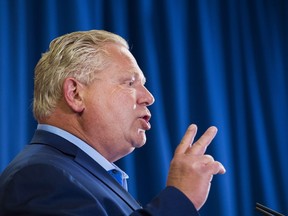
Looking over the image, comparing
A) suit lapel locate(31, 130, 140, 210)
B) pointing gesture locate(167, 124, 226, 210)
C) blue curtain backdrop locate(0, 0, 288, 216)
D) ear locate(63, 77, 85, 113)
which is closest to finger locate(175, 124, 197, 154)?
pointing gesture locate(167, 124, 226, 210)

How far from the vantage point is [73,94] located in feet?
3.56

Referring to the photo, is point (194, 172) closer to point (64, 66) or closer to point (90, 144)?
point (90, 144)

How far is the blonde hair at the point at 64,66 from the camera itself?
110 cm

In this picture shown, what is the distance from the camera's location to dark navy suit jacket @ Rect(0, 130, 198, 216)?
2.52 feet

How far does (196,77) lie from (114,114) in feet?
3.79

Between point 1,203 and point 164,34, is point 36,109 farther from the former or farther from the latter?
point 164,34

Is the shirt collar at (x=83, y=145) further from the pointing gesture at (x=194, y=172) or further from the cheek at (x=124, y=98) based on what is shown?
the pointing gesture at (x=194, y=172)

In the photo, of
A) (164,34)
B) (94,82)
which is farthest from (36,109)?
(164,34)

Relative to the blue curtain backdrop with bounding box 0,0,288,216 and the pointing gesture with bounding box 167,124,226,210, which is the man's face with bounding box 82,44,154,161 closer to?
the pointing gesture with bounding box 167,124,226,210

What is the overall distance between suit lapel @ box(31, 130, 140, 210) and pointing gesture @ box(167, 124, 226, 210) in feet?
0.47

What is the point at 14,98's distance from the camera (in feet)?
5.74

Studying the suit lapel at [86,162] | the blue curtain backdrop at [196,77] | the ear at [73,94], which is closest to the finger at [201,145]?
the suit lapel at [86,162]

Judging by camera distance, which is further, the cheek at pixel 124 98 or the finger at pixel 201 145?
the cheek at pixel 124 98

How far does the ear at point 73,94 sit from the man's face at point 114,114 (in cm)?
1
